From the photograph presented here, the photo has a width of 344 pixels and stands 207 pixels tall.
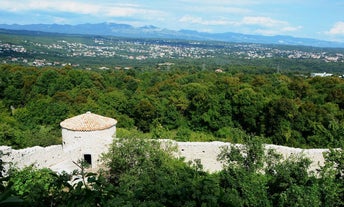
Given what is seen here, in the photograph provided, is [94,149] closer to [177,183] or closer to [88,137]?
[88,137]

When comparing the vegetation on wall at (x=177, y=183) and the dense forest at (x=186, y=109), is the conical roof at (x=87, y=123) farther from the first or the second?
the dense forest at (x=186, y=109)

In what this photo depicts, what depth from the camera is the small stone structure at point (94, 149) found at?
661 inches

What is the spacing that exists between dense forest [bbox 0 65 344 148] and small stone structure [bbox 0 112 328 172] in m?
2.71

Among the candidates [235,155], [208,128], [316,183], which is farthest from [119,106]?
[316,183]

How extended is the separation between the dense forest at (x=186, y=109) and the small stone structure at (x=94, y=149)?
8.91 feet

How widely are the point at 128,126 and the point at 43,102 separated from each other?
290 inches

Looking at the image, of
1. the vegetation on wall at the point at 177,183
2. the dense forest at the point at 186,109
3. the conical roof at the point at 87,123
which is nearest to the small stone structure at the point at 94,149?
the conical roof at the point at 87,123

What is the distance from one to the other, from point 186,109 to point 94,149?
1577 cm

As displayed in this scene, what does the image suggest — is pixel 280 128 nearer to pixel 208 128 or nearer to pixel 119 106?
pixel 208 128

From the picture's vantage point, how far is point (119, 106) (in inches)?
1255

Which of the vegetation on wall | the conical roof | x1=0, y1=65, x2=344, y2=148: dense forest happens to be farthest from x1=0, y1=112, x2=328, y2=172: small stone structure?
x1=0, y1=65, x2=344, y2=148: dense forest

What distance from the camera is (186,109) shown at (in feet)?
105

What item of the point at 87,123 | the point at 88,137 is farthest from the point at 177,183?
the point at 87,123

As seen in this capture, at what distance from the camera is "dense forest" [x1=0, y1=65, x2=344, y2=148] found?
81.3ft
